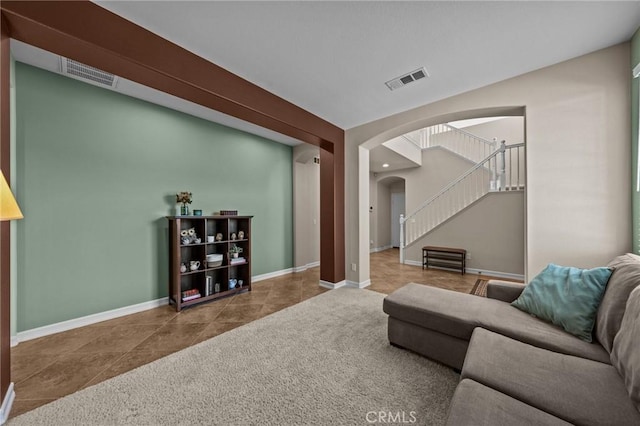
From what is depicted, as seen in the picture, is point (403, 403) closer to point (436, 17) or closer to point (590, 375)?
point (590, 375)

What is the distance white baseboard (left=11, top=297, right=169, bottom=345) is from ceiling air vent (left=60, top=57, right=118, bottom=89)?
273 cm

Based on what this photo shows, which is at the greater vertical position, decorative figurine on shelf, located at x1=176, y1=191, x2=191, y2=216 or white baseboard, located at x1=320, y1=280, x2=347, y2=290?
decorative figurine on shelf, located at x1=176, y1=191, x2=191, y2=216

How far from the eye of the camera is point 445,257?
211 inches

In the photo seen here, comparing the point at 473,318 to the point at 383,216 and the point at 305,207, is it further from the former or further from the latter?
the point at 383,216

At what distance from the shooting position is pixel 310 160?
18.4 feet

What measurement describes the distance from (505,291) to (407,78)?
7.89 feet

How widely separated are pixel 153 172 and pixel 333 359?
3.29 m

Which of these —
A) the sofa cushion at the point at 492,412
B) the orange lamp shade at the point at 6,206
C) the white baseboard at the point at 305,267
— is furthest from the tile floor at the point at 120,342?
the sofa cushion at the point at 492,412

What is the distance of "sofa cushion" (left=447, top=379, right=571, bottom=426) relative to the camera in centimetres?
90

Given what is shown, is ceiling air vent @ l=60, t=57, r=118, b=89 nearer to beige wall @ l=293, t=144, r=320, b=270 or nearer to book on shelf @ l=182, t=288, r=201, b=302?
book on shelf @ l=182, t=288, r=201, b=302

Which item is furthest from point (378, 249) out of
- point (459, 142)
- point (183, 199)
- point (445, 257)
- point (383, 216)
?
point (183, 199)

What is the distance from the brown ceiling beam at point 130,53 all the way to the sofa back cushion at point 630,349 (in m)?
3.28

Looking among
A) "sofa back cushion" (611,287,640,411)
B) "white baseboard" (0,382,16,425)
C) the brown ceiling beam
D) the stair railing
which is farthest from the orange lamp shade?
the stair railing

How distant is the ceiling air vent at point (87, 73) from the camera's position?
241 cm
